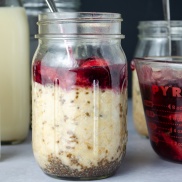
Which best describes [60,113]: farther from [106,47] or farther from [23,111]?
[23,111]

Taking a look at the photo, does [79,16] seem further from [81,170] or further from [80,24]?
[81,170]

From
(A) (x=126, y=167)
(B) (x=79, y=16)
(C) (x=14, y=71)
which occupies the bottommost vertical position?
(A) (x=126, y=167)

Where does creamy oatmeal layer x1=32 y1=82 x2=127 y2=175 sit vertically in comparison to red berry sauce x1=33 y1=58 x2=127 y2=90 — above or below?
below

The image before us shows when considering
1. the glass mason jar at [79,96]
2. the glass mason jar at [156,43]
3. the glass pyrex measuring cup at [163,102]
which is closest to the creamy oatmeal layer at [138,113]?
the glass mason jar at [156,43]

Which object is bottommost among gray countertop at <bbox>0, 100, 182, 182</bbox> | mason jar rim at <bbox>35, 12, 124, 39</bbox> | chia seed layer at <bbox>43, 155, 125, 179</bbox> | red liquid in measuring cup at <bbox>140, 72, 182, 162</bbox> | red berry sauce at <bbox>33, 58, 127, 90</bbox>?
gray countertop at <bbox>0, 100, 182, 182</bbox>

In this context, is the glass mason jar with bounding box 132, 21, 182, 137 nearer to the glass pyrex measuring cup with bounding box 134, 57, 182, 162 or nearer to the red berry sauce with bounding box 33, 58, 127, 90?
the glass pyrex measuring cup with bounding box 134, 57, 182, 162

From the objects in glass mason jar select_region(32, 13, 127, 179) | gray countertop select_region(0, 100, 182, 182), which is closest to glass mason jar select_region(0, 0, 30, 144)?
gray countertop select_region(0, 100, 182, 182)

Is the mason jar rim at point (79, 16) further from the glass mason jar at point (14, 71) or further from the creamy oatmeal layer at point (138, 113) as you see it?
the creamy oatmeal layer at point (138, 113)

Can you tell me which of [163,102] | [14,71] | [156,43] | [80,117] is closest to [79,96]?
[80,117]
